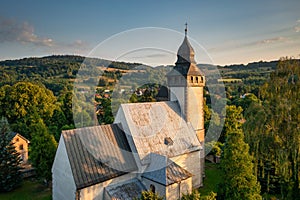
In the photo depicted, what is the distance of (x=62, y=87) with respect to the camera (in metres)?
58.6

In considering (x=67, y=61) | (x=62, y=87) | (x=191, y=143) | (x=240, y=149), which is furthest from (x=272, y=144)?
(x=67, y=61)

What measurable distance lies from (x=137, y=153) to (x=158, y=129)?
8.71ft

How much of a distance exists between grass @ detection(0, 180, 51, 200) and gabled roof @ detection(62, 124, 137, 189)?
6.52 meters

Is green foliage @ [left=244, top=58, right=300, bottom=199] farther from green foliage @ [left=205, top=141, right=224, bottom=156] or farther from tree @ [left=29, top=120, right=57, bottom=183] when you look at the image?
tree @ [left=29, top=120, right=57, bottom=183]

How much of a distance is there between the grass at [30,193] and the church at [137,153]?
3908 millimetres

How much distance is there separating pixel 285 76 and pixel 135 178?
1089cm

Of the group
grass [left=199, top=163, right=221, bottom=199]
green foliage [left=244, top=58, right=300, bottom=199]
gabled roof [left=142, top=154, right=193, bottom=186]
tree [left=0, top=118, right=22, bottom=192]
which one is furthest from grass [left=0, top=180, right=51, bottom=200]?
green foliage [left=244, top=58, right=300, bottom=199]

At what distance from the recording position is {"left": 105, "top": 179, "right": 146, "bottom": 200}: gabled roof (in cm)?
1309

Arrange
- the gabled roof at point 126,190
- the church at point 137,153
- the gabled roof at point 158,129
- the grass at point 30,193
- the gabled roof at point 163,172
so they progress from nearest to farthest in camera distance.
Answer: the church at point 137,153 → the gabled roof at point 126,190 → the gabled roof at point 163,172 → the gabled roof at point 158,129 → the grass at point 30,193

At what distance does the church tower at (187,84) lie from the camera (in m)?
18.2

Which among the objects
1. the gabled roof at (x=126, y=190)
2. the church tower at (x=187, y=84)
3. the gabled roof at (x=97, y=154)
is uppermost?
the church tower at (x=187, y=84)

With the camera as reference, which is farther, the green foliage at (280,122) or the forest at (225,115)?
the forest at (225,115)

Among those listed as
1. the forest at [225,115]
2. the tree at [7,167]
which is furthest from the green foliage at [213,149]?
the tree at [7,167]

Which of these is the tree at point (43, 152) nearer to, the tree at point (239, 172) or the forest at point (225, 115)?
the forest at point (225, 115)
